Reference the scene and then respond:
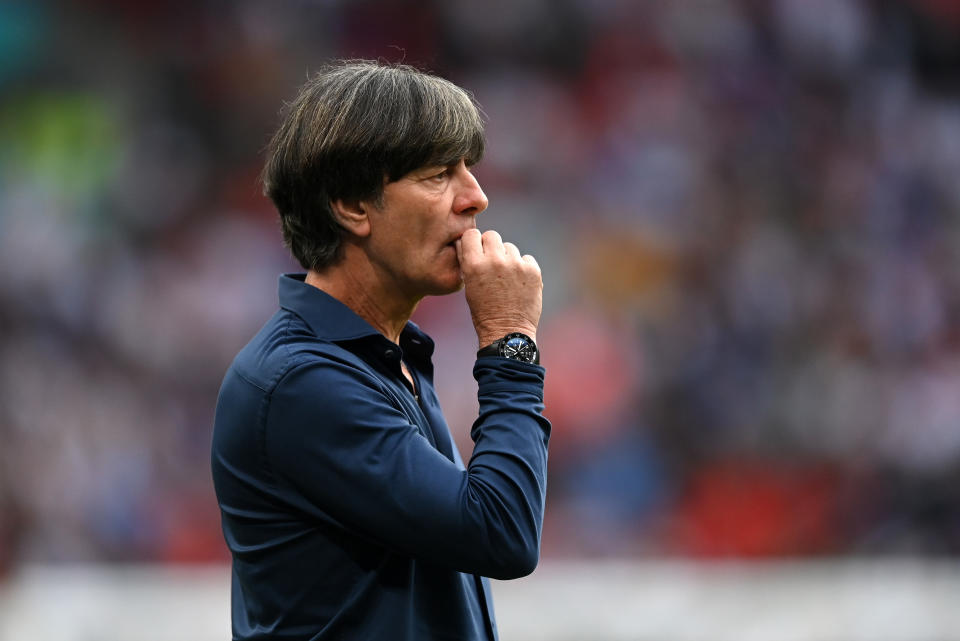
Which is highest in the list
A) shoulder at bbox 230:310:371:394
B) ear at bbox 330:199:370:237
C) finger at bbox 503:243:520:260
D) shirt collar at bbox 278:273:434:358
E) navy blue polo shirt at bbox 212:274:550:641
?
ear at bbox 330:199:370:237

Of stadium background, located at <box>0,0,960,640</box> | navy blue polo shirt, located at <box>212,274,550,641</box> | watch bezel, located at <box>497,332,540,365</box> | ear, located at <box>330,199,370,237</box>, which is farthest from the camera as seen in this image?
stadium background, located at <box>0,0,960,640</box>

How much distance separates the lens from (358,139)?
67.7 inches

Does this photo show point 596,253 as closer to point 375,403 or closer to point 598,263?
point 598,263

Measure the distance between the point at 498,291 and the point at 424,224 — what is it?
0.52 ft

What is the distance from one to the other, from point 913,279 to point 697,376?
135 centimetres

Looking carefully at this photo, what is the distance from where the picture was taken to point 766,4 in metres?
6.41

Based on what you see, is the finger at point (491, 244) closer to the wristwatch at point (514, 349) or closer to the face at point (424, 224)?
the face at point (424, 224)

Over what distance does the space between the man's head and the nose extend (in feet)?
0.09

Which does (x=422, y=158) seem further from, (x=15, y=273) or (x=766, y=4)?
(x=766, y=4)

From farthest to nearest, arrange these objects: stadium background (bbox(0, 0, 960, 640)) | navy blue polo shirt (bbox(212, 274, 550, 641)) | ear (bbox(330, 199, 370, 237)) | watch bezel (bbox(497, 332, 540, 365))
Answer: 1. stadium background (bbox(0, 0, 960, 640))
2. ear (bbox(330, 199, 370, 237))
3. watch bezel (bbox(497, 332, 540, 365))
4. navy blue polo shirt (bbox(212, 274, 550, 641))

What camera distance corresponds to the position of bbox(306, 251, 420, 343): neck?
5.96 ft

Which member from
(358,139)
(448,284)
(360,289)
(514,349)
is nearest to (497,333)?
(514,349)

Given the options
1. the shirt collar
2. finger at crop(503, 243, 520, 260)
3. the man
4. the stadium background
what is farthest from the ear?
the stadium background

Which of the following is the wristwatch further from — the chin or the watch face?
the chin
